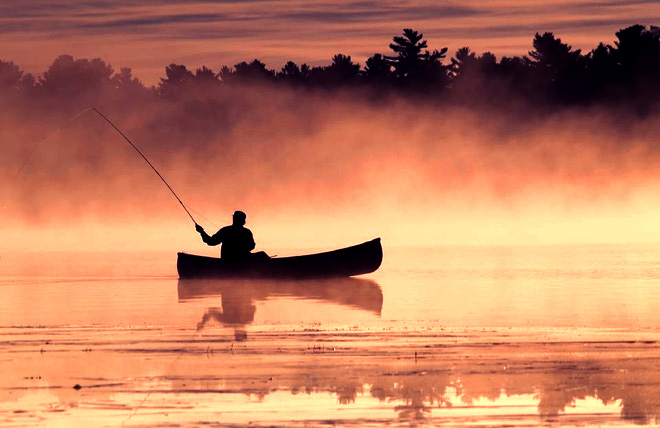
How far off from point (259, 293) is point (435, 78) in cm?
9680

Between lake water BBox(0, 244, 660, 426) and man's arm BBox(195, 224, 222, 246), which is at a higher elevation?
man's arm BBox(195, 224, 222, 246)

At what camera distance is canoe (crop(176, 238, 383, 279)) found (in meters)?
34.1

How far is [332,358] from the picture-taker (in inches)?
643

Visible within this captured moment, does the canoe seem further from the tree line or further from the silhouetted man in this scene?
the tree line

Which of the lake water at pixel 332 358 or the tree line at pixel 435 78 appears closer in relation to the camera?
the lake water at pixel 332 358

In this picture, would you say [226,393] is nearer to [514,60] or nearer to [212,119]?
[514,60]

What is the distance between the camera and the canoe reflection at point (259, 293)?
23.9m

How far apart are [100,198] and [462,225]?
43.9m

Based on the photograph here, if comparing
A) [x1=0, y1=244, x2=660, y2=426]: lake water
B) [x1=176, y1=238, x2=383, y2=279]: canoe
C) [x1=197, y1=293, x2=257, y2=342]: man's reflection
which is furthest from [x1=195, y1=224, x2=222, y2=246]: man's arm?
[x1=197, y1=293, x2=257, y2=342]: man's reflection

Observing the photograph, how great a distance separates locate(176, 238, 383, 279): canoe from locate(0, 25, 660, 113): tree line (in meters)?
84.8

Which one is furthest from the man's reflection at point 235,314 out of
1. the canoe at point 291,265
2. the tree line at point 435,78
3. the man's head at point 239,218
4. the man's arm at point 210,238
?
the tree line at point 435,78

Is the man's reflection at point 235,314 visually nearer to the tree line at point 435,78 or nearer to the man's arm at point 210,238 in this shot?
the man's arm at point 210,238

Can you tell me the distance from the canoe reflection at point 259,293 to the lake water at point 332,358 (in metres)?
0.09

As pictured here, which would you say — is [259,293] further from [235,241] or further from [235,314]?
[235,314]
